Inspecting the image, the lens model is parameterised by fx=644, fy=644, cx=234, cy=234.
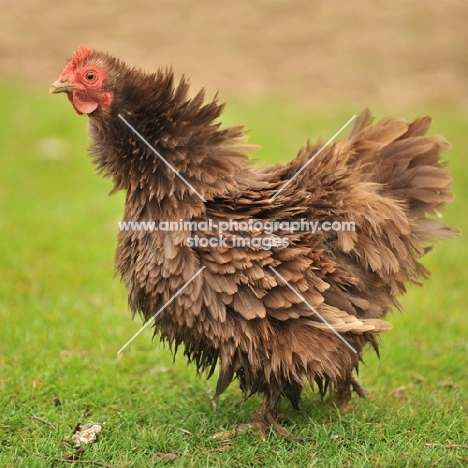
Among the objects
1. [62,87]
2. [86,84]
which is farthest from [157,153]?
[62,87]

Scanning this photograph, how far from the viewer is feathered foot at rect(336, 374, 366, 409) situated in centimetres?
390

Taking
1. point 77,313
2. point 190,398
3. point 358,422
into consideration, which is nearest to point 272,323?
point 358,422

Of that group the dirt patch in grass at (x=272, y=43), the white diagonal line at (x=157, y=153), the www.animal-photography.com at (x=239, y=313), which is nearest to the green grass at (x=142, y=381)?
the www.animal-photography.com at (x=239, y=313)

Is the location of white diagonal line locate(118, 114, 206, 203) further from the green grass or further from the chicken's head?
the green grass

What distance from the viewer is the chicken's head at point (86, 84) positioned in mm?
3521

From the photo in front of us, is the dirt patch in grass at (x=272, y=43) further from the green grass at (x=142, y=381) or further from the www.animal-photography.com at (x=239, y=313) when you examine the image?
the www.animal-photography.com at (x=239, y=313)

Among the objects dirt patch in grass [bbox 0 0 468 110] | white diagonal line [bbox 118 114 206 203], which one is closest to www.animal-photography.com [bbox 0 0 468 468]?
white diagonal line [bbox 118 114 206 203]

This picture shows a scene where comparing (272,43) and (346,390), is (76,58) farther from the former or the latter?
(272,43)

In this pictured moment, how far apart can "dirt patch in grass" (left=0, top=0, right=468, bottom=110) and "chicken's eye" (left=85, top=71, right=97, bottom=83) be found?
919 centimetres

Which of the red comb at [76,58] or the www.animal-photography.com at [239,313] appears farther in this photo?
the red comb at [76,58]

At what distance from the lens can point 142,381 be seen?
174 inches

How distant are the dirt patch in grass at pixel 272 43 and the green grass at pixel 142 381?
5.98 metres

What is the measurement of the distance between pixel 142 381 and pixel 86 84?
2.05 metres

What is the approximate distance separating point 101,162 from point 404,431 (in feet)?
7.52
